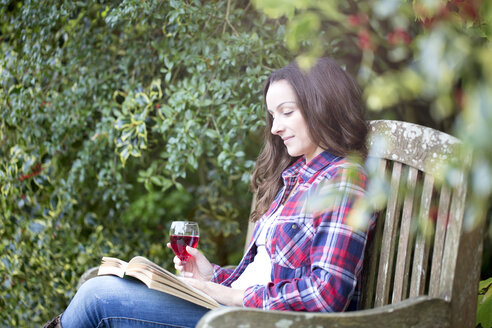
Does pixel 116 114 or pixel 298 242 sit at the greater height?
pixel 116 114

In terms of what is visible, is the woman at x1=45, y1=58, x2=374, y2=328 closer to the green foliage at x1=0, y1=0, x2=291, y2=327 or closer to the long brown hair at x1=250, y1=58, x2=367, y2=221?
the long brown hair at x1=250, y1=58, x2=367, y2=221

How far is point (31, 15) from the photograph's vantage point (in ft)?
9.29

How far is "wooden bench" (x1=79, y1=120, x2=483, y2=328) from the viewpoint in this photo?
44.9 inches

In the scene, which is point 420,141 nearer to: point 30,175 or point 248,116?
point 248,116

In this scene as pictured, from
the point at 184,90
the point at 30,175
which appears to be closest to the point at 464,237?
the point at 184,90

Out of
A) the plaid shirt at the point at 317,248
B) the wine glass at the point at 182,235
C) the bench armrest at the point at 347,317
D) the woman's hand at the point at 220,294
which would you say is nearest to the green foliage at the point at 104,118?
the wine glass at the point at 182,235

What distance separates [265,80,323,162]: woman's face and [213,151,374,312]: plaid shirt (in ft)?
0.23

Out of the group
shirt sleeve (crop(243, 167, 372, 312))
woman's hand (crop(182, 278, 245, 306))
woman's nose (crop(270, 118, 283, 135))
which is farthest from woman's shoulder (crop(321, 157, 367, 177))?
woman's hand (crop(182, 278, 245, 306))

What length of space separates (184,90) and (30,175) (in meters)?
1.06

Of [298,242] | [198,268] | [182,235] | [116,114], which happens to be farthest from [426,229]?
[116,114]

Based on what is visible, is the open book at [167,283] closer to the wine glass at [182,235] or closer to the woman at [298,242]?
the woman at [298,242]

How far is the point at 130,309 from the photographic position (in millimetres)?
1633

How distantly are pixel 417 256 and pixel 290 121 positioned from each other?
2.05ft

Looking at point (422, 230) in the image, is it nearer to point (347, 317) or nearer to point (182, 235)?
point (347, 317)
